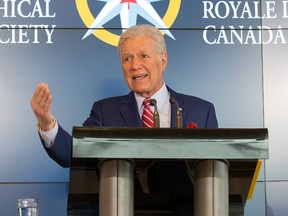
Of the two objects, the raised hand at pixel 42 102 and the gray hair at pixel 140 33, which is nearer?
the raised hand at pixel 42 102

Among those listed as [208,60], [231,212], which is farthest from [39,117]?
[208,60]

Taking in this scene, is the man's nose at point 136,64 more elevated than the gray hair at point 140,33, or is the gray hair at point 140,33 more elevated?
the gray hair at point 140,33

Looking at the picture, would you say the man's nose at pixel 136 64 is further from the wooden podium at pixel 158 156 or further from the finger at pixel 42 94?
the wooden podium at pixel 158 156

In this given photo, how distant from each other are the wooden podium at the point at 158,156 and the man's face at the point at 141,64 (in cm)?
120

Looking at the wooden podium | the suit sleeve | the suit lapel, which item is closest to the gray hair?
the suit lapel

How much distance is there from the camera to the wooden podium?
7.57ft

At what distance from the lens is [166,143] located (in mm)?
2314

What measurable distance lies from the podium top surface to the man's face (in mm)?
1292

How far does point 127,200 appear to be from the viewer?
93.1 inches

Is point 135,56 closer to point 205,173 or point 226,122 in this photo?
point 226,122

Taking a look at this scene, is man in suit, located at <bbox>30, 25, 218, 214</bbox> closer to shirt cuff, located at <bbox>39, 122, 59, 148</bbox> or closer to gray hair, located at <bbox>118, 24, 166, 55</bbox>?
gray hair, located at <bbox>118, 24, 166, 55</bbox>

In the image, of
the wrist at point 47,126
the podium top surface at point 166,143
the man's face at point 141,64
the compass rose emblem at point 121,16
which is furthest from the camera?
the compass rose emblem at point 121,16

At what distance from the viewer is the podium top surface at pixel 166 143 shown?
2.30 metres

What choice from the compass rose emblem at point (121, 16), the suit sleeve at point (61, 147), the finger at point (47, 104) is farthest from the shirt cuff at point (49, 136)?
the compass rose emblem at point (121, 16)
